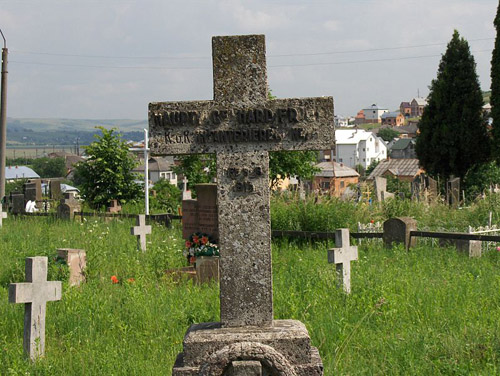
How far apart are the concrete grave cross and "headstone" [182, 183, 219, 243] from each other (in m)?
3.31

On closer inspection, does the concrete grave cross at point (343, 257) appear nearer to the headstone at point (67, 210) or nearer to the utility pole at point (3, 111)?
the headstone at point (67, 210)

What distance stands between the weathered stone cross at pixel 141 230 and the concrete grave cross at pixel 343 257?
15.8 feet

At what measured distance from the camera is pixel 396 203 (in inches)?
603

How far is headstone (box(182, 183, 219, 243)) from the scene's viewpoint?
11969 millimetres

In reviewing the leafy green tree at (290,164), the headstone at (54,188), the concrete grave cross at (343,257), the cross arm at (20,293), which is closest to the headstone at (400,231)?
the concrete grave cross at (343,257)

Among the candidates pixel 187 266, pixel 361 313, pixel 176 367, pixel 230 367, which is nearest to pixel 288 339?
pixel 230 367

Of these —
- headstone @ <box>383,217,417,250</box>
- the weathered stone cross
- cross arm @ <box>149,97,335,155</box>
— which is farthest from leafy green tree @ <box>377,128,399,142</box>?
cross arm @ <box>149,97,335,155</box>

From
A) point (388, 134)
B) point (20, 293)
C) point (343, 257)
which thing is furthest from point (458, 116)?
point (388, 134)

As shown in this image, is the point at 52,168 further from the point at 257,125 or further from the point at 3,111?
the point at 257,125

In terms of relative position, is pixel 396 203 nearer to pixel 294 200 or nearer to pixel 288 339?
pixel 294 200

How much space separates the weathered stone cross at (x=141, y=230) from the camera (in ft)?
41.1

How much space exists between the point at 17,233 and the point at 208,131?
10480 mm

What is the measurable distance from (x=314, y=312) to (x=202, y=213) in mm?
5183

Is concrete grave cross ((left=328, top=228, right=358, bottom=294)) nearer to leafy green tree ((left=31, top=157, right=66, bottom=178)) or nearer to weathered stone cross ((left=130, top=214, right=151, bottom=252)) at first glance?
weathered stone cross ((left=130, top=214, right=151, bottom=252))
